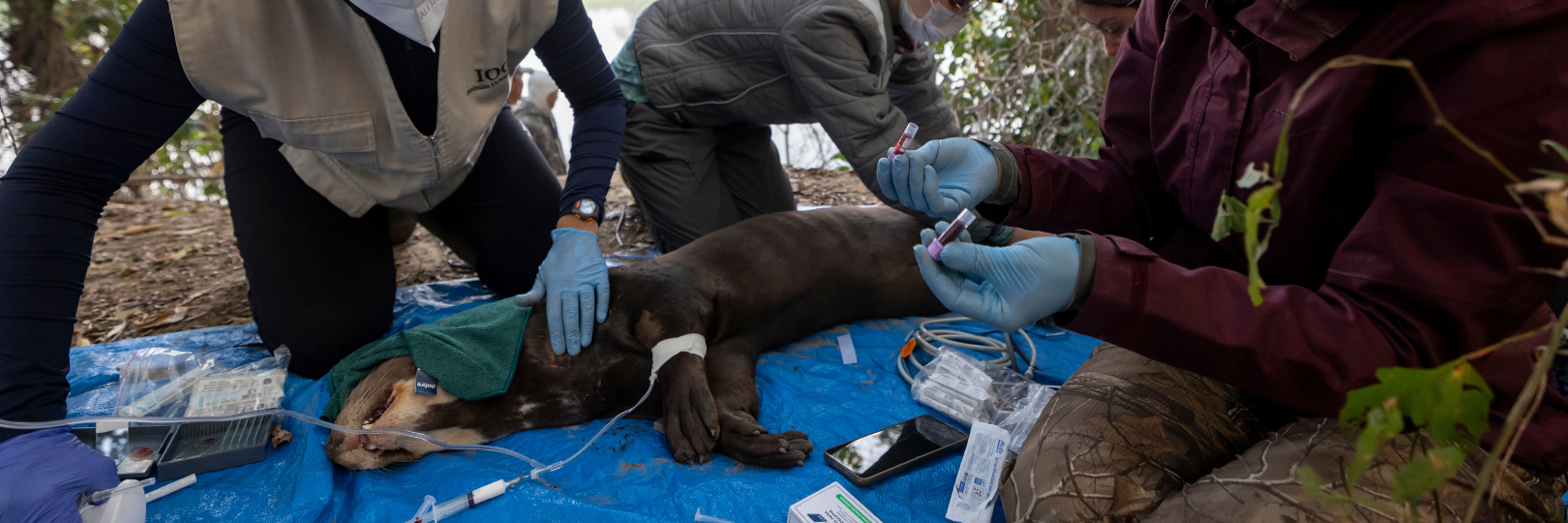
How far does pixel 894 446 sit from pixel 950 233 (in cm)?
65

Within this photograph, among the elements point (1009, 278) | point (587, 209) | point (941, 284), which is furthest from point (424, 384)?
point (1009, 278)

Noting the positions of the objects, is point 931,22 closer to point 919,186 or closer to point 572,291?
point 919,186

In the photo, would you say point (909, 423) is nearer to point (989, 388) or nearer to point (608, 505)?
point (989, 388)

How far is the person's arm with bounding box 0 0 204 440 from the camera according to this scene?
1.30 metres

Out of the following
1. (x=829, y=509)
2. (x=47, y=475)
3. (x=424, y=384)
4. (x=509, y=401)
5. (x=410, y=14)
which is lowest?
(x=829, y=509)

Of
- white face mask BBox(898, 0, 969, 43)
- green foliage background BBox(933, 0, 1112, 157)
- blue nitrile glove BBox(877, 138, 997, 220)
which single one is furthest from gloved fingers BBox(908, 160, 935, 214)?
green foliage background BBox(933, 0, 1112, 157)

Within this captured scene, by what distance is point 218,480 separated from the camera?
155cm

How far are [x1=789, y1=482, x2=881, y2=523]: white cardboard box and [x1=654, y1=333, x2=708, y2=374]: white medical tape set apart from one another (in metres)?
0.53

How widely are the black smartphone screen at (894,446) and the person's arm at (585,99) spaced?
1.07m

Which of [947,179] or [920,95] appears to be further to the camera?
[920,95]

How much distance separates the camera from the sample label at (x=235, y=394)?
1.67 m

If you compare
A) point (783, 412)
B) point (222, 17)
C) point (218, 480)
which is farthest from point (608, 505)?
point (222, 17)

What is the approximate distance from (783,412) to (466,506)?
0.78 meters

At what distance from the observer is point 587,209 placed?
211cm
